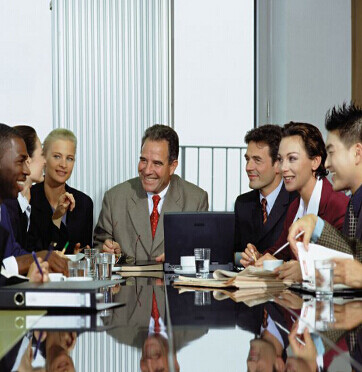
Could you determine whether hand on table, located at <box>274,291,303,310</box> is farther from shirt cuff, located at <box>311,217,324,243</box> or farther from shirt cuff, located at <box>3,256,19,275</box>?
shirt cuff, located at <box>3,256,19,275</box>

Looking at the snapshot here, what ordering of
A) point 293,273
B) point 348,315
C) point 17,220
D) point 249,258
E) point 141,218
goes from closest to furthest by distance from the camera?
point 348,315
point 293,273
point 249,258
point 17,220
point 141,218

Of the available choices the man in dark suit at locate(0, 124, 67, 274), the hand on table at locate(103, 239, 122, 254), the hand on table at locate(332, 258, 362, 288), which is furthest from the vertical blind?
the hand on table at locate(332, 258, 362, 288)

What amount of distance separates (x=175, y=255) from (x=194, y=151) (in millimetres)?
3826

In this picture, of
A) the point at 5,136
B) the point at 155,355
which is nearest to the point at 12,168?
the point at 5,136

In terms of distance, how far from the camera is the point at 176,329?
1340 millimetres

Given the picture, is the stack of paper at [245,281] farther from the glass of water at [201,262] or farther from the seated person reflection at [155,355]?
the seated person reflection at [155,355]

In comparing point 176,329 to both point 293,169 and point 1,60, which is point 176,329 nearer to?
point 293,169

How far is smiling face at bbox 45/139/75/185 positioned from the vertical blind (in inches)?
23.6

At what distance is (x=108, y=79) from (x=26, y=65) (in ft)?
2.12

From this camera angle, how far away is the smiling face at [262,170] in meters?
4.02

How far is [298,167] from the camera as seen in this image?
335 cm

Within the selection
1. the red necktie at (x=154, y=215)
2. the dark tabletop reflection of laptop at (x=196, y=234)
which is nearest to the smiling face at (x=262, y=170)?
the red necktie at (x=154, y=215)

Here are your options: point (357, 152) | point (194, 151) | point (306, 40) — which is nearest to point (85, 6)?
point (306, 40)

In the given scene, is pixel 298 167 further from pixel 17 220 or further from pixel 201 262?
pixel 17 220
